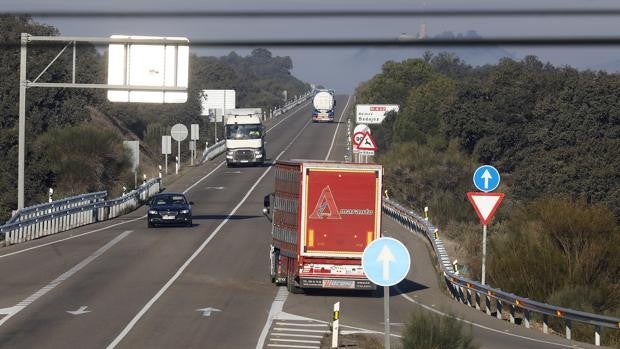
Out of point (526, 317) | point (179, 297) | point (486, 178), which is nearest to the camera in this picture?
point (526, 317)

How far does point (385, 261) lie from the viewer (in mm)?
15484

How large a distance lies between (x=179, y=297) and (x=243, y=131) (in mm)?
44608

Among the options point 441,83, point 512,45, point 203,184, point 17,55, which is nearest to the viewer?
point 512,45

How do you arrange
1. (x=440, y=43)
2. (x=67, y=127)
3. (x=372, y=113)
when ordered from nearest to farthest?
(x=440, y=43) → (x=67, y=127) → (x=372, y=113)

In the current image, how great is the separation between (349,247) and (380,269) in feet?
34.7

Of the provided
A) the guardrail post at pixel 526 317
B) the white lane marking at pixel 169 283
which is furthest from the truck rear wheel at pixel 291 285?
the guardrail post at pixel 526 317

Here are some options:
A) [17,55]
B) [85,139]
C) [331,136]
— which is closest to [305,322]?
[85,139]

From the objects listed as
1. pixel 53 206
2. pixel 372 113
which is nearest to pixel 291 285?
pixel 53 206

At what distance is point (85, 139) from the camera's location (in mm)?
58438

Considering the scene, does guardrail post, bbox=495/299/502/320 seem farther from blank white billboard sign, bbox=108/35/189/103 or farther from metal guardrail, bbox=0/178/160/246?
metal guardrail, bbox=0/178/160/246

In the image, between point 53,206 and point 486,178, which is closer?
point 486,178

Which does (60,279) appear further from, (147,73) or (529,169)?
(529,169)

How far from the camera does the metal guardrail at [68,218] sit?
3653cm

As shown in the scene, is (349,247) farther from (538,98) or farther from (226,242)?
(538,98)
